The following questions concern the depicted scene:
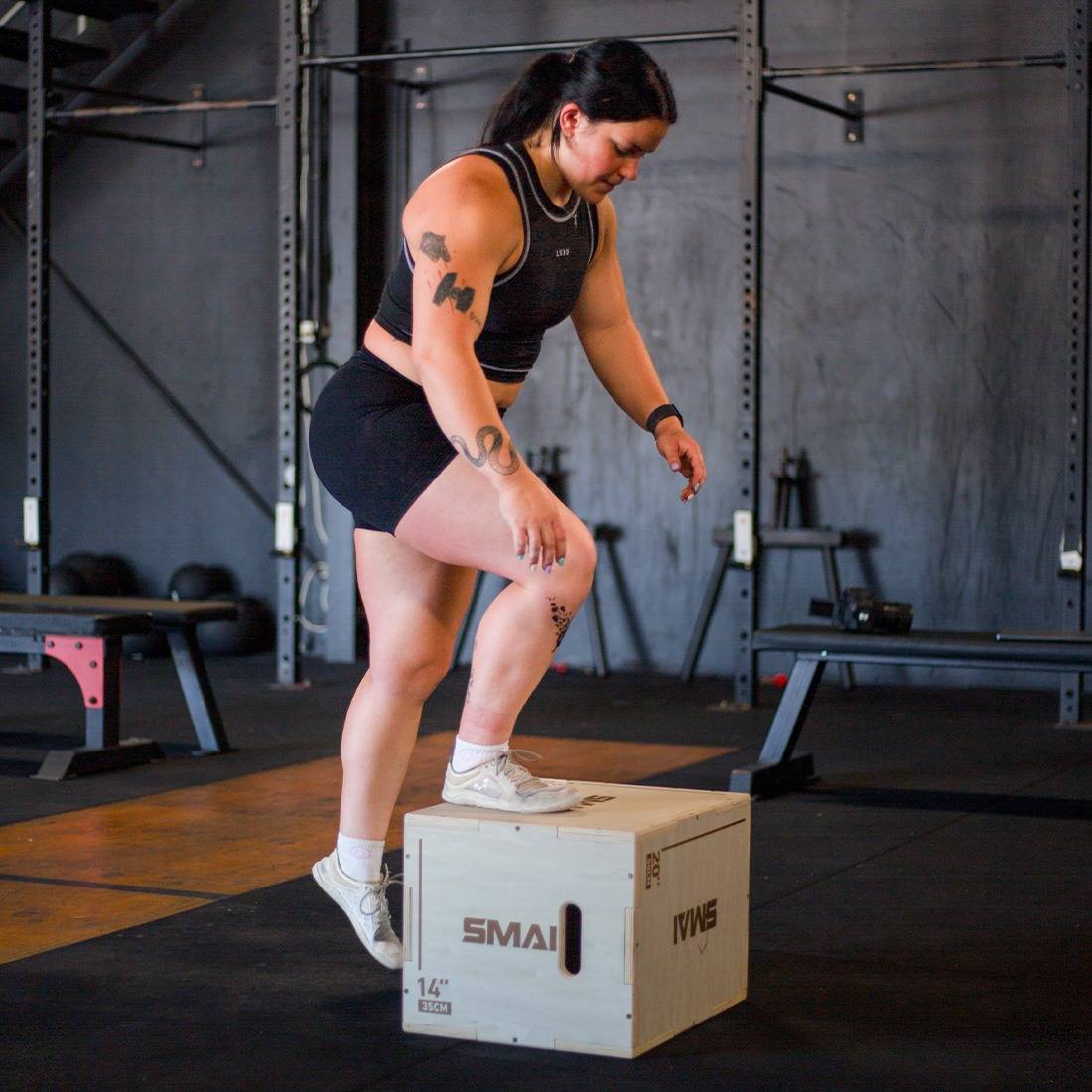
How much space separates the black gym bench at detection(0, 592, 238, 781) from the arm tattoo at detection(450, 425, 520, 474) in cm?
228

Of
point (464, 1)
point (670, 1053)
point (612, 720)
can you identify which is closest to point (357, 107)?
point (464, 1)

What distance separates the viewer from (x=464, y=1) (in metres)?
6.55

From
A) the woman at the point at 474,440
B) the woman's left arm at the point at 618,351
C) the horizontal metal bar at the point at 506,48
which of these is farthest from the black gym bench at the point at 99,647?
the horizontal metal bar at the point at 506,48

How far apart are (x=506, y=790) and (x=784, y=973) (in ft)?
1.77

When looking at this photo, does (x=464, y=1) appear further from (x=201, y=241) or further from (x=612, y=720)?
(x=612, y=720)

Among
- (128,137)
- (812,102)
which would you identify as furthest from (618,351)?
(128,137)

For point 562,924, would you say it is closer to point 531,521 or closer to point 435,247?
point 531,521

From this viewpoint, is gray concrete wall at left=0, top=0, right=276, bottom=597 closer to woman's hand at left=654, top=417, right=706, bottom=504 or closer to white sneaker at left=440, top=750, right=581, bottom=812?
woman's hand at left=654, top=417, right=706, bottom=504

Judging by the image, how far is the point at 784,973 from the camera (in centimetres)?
233

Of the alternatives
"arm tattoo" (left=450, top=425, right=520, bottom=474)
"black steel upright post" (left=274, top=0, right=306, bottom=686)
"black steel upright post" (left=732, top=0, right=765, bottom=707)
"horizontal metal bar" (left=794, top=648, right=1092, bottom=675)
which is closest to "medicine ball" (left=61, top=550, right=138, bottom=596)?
"black steel upright post" (left=274, top=0, right=306, bottom=686)

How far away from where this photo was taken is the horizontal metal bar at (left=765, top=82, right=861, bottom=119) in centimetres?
518

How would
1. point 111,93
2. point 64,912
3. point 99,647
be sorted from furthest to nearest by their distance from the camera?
point 111,93 < point 99,647 < point 64,912

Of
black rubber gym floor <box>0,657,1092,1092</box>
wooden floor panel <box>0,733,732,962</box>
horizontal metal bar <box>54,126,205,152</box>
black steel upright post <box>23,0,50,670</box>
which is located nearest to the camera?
black rubber gym floor <box>0,657,1092,1092</box>

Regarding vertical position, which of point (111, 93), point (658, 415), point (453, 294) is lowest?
point (658, 415)
